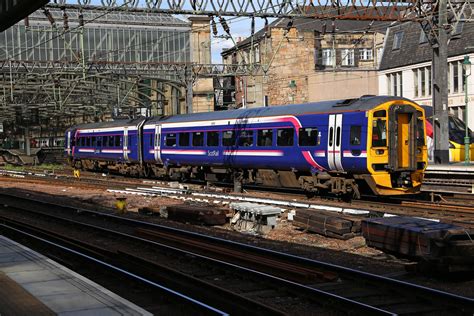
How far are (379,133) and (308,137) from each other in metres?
2.67

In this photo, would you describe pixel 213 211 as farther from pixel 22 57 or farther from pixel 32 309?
pixel 22 57

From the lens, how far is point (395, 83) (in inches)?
1801

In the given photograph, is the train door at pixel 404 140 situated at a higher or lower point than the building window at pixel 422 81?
lower

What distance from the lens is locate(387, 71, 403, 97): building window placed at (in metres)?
45.0

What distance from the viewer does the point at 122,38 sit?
2475 inches

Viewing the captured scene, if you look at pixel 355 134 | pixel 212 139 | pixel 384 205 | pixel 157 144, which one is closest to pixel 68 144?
pixel 157 144

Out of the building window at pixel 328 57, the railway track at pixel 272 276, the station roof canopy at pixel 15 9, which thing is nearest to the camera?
the railway track at pixel 272 276

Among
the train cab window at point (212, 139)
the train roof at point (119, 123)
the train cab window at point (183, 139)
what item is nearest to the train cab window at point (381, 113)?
the train cab window at point (212, 139)

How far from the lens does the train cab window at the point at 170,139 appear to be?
28.5 meters

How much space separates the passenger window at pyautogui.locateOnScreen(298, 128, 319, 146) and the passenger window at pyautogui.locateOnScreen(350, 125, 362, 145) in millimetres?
1570

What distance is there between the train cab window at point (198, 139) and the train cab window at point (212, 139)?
0.49 metres

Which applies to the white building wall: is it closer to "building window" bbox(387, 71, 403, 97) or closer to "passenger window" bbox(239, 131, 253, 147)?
"building window" bbox(387, 71, 403, 97)

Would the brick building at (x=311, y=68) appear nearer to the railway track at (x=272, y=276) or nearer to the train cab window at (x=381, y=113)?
the train cab window at (x=381, y=113)

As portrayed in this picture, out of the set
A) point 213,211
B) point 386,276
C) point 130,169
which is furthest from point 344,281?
point 130,169
